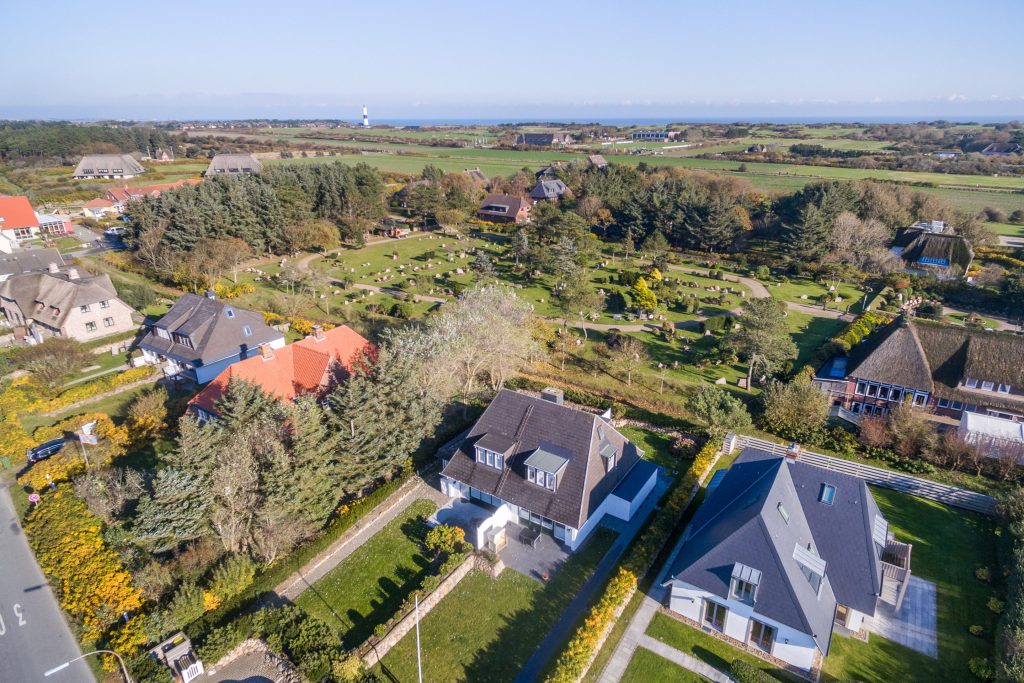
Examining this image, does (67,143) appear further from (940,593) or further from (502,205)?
(940,593)

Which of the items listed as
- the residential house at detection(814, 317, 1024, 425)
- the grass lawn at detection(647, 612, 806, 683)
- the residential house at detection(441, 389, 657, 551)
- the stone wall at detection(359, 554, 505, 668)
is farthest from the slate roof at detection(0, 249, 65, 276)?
the residential house at detection(814, 317, 1024, 425)

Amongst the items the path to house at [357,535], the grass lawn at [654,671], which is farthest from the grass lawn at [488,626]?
the path to house at [357,535]

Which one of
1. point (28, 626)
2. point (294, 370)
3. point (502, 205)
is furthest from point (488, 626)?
point (502, 205)

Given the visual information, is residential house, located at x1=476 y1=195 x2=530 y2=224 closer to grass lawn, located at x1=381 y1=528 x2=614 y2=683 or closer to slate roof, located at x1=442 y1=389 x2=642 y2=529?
slate roof, located at x1=442 y1=389 x2=642 y2=529

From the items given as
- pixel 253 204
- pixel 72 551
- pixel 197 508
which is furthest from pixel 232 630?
pixel 253 204

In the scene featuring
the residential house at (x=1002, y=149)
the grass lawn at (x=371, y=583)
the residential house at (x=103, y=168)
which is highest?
the residential house at (x=1002, y=149)

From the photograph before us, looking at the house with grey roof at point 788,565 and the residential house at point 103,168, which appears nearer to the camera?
the house with grey roof at point 788,565

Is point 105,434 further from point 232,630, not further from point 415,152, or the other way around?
point 415,152

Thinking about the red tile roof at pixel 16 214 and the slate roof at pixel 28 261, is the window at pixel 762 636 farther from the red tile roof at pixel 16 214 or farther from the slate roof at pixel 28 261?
the red tile roof at pixel 16 214
